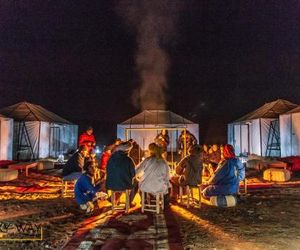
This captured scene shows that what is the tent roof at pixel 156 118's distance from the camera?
23830 mm

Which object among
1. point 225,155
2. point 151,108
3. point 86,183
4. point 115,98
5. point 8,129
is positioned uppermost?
point 115,98

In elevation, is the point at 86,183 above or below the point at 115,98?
below

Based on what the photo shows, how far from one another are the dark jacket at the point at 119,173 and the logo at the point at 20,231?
163 centimetres

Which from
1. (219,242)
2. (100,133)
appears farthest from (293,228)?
(100,133)

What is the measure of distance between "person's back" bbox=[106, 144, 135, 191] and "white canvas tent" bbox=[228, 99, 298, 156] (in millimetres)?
14664

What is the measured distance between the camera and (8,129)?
17828mm

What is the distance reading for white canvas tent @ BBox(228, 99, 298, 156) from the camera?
2023 cm

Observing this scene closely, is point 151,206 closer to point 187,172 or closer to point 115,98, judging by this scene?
point 187,172

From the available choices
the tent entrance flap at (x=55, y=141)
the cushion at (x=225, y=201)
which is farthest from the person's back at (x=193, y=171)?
the tent entrance flap at (x=55, y=141)

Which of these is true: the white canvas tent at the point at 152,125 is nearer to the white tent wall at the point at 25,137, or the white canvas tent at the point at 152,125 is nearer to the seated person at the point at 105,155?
the white tent wall at the point at 25,137

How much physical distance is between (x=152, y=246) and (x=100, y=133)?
30.5 meters

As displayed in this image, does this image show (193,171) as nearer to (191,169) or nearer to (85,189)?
(191,169)

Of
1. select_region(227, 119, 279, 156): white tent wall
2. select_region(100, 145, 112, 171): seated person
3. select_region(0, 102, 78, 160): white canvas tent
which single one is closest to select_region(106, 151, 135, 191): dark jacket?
select_region(100, 145, 112, 171): seated person

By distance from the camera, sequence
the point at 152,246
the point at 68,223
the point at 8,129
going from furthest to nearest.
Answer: the point at 8,129, the point at 68,223, the point at 152,246
